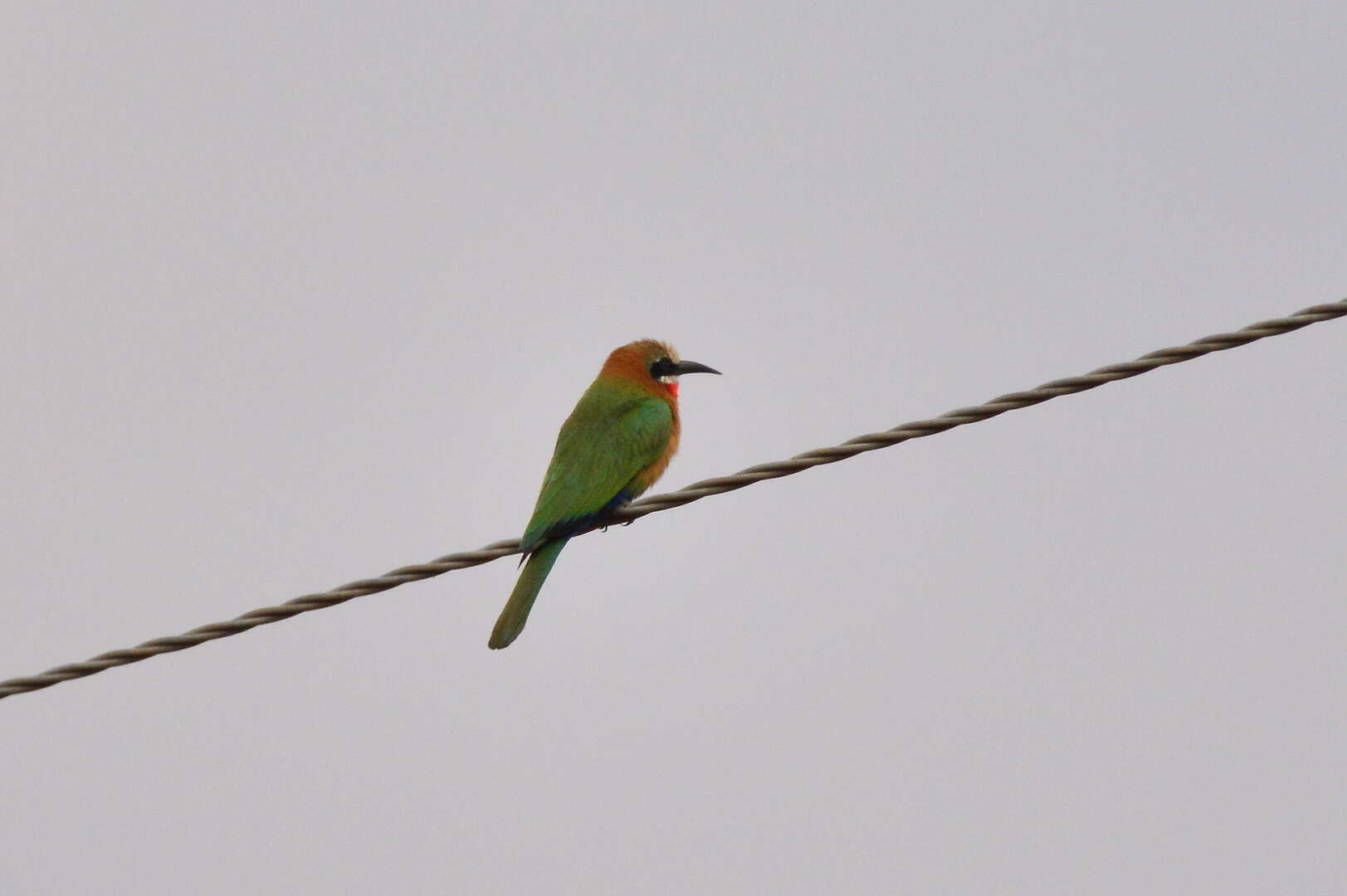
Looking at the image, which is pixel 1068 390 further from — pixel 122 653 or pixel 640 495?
pixel 640 495

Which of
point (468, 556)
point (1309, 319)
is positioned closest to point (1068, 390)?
point (1309, 319)

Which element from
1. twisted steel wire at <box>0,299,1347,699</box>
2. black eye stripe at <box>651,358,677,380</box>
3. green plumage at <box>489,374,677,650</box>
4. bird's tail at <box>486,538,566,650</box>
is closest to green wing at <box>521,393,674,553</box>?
green plumage at <box>489,374,677,650</box>

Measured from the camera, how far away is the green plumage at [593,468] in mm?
5633

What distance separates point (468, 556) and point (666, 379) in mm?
3141

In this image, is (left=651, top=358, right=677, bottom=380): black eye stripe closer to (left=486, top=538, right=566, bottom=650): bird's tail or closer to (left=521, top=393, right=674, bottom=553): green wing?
(left=521, top=393, right=674, bottom=553): green wing

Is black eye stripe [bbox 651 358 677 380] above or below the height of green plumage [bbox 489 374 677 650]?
above

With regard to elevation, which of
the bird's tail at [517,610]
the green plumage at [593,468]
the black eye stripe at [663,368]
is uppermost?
the black eye stripe at [663,368]

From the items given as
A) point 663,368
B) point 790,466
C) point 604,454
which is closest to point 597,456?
point 604,454

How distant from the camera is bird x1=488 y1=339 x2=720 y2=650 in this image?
5680mm

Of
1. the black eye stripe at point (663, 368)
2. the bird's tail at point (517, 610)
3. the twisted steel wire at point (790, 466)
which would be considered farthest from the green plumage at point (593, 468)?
the twisted steel wire at point (790, 466)

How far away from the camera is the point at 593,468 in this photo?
20.0 ft

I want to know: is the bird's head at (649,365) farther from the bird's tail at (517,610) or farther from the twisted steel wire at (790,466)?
the twisted steel wire at (790,466)

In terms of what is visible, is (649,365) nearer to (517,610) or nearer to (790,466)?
(517,610)

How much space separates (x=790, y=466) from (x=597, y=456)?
2.25 meters
